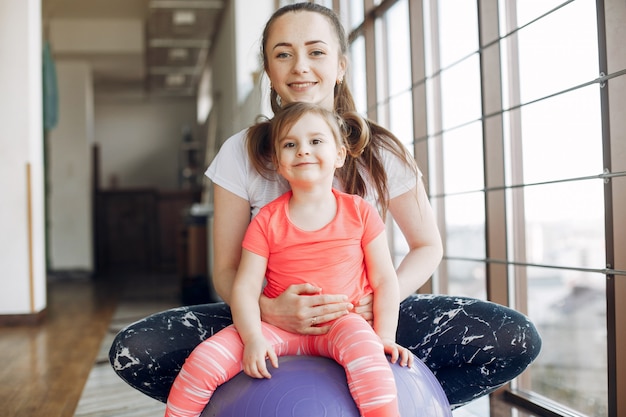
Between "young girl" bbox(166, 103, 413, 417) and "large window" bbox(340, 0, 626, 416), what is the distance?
2.08ft

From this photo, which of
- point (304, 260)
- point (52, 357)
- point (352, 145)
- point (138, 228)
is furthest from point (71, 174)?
point (304, 260)

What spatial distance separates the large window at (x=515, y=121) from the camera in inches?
59.2

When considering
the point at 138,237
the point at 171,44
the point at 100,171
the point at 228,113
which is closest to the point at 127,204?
the point at 138,237

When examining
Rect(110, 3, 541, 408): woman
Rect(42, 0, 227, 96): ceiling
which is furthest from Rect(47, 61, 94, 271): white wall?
Rect(110, 3, 541, 408): woman

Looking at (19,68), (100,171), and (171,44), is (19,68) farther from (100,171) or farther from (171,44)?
(100,171)

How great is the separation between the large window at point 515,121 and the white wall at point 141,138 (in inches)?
290

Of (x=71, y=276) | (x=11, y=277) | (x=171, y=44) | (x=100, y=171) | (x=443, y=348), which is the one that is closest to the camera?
(x=443, y=348)

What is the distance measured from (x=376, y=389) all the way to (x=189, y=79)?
821cm

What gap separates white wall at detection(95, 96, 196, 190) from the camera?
9.95m

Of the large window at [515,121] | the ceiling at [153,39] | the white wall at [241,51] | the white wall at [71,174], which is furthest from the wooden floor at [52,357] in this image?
the white wall at [71,174]

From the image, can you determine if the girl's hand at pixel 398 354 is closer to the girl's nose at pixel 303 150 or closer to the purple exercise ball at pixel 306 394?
the purple exercise ball at pixel 306 394

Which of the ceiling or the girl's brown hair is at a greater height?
the ceiling

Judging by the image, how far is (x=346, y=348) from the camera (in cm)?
102

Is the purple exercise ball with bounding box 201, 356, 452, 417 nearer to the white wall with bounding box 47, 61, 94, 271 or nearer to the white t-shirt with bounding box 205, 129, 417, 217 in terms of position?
the white t-shirt with bounding box 205, 129, 417, 217
